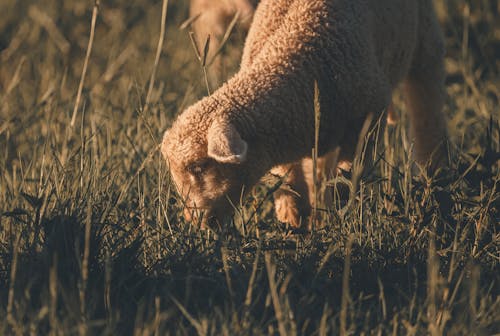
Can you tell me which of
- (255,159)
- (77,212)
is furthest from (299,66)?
(77,212)

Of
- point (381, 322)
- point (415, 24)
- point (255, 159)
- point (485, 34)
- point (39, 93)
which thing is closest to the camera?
point (381, 322)

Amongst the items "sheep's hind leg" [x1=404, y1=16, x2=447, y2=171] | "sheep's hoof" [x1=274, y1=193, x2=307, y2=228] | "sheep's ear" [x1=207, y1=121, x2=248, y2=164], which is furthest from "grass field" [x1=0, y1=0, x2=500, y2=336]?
"sheep's hind leg" [x1=404, y1=16, x2=447, y2=171]

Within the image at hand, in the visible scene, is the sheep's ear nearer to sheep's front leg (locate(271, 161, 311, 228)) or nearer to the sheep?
sheep's front leg (locate(271, 161, 311, 228))

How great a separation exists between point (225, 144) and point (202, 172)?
0.28m

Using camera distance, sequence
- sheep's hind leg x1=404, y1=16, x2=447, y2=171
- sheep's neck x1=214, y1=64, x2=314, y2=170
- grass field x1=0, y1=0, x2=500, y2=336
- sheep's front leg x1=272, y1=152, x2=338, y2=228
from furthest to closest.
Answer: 1. sheep's hind leg x1=404, y1=16, x2=447, y2=171
2. sheep's front leg x1=272, y1=152, x2=338, y2=228
3. sheep's neck x1=214, y1=64, x2=314, y2=170
4. grass field x1=0, y1=0, x2=500, y2=336

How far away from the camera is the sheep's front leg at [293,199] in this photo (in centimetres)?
480

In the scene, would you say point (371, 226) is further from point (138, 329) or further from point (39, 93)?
point (39, 93)

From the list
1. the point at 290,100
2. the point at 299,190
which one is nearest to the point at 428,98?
the point at 299,190

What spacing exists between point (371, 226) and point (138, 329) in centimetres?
127

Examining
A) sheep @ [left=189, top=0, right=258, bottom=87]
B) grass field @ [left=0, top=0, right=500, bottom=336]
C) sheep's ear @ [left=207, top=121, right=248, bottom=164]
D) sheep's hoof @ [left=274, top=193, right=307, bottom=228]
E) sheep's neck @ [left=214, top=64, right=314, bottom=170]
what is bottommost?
grass field @ [left=0, top=0, right=500, bottom=336]

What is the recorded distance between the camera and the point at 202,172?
394 centimetres

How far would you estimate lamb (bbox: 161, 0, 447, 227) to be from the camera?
12.9 ft

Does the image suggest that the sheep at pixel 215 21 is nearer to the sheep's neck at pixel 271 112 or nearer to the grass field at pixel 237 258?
the grass field at pixel 237 258

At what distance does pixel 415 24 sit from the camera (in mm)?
4914
